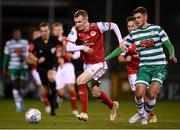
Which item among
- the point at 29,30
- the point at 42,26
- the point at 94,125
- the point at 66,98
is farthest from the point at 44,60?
the point at 29,30

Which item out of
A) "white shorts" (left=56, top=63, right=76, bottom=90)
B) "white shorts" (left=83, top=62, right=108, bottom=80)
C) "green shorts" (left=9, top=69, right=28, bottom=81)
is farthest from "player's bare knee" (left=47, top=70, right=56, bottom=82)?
"green shorts" (left=9, top=69, right=28, bottom=81)

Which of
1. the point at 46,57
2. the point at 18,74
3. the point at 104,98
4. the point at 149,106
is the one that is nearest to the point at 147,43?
the point at 149,106

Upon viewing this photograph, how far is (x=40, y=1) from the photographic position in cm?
3138

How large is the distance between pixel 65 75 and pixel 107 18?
9172 mm

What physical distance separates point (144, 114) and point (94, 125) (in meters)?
1.05

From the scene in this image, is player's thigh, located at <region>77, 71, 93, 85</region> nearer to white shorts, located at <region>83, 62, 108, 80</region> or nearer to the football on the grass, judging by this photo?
white shorts, located at <region>83, 62, 108, 80</region>

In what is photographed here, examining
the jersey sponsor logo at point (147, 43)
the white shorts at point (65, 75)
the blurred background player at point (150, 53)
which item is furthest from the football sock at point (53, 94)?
the jersey sponsor logo at point (147, 43)

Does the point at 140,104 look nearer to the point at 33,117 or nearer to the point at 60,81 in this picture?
the point at 33,117

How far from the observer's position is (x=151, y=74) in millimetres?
15133

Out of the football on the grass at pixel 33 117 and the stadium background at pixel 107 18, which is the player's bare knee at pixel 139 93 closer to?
the football on the grass at pixel 33 117

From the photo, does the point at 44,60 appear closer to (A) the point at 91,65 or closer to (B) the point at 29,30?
(A) the point at 91,65

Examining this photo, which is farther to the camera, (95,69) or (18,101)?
(18,101)

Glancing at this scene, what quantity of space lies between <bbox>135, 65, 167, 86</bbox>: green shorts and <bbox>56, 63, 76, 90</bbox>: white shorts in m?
6.32

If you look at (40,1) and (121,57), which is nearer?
(121,57)
